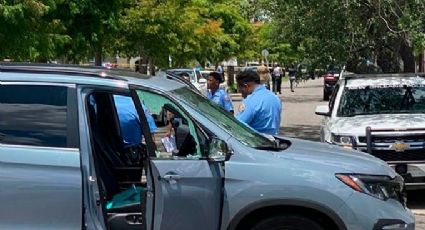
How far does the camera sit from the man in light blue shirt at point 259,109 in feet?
24.0

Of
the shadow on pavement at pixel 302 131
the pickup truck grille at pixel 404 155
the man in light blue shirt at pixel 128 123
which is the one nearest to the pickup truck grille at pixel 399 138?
the pickup truck grille at pixel 404 155

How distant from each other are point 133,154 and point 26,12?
21.4 feet

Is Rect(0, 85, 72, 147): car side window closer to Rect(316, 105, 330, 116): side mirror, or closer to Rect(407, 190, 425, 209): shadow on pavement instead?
Rect(407, 190, 425, 209): shadow on pavement

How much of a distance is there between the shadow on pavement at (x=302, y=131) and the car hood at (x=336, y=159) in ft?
34.3

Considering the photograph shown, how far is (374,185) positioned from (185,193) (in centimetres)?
142

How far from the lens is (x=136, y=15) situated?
2300cm

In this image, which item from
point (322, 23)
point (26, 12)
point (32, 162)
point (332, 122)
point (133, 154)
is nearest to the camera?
point (32, 162)

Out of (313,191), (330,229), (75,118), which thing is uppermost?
(75,118)

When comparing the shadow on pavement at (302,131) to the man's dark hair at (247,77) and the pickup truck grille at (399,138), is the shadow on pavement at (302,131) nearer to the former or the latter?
the pickup truck grille at (399,138)

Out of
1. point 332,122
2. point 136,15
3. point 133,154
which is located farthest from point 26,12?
point 136,15

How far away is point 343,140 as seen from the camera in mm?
9055

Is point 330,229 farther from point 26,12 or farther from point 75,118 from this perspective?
point 26,12

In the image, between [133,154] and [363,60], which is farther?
[363,60]

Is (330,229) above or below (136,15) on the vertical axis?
below
